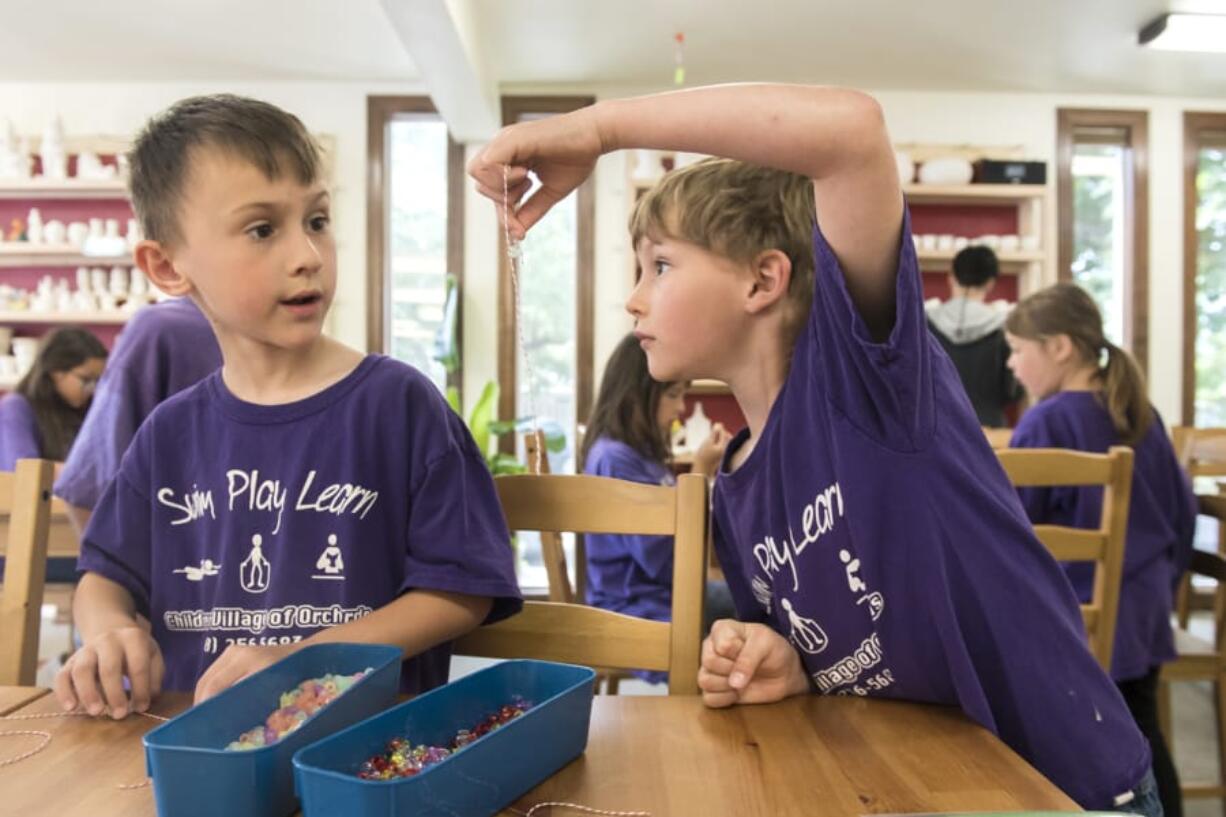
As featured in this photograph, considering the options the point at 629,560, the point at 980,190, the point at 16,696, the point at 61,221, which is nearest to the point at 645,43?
the point at 980,190

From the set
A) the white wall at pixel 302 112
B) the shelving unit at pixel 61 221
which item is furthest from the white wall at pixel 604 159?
the shelving unit at pixel 61 221

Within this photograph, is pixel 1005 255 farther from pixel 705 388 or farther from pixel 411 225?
pixel 411 225

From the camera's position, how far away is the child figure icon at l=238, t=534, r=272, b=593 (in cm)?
101

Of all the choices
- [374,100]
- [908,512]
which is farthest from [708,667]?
[374,100]

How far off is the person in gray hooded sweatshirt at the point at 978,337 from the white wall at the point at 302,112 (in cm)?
293

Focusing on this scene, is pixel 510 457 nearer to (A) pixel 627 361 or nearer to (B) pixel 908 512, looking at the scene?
(A) pixel 627 361

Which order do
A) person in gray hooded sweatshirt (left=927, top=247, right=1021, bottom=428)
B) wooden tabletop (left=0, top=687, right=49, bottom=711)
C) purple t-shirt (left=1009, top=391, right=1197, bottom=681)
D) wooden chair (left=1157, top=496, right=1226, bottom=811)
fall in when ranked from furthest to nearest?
1. person in gray hooded sweatshirt (left=927, top=247, right=1021, bottom=428)
2. wooden chair (left=1157, top=496, right=1226, bottom=811)
3. purple t-shirt (left=1009, top=391, right=1197, bottom=681)
4. wooden tabletop (left=0, top=687, right=49, bottom=711)

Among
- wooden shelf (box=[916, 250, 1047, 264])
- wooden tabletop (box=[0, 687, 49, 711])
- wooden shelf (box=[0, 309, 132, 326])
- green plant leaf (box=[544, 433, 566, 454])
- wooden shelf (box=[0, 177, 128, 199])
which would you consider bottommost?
green plant leaf (box=[544, 433, 566, 454])

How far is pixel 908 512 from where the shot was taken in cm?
83

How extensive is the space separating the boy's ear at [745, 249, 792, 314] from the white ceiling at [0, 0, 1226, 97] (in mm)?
3080

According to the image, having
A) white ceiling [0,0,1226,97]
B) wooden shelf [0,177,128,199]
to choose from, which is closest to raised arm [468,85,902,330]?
white ceiling [0,0,1226,97]

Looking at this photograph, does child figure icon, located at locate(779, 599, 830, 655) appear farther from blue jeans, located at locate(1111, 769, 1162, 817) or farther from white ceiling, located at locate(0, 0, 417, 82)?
white ceiling, located at locate(0, 0, 417, 82)

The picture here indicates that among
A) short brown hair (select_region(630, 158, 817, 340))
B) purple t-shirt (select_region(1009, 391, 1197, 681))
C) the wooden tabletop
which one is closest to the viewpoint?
the wooden tabletop

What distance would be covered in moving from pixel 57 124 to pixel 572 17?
2.79 meters
